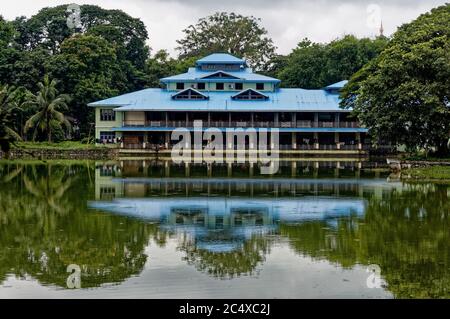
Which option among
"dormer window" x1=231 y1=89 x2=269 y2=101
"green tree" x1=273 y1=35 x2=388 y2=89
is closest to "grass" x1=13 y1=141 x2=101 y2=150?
"dormer window" x1=231 y1=89 x2=269 y2=101

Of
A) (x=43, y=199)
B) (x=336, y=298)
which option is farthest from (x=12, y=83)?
(x=336, y=298)

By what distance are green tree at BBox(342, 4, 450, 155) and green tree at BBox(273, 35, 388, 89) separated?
23127 millimetres

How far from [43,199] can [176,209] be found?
482 cm

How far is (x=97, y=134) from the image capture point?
191 feet

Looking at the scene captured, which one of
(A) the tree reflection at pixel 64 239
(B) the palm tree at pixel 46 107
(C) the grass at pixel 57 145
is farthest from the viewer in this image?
(B) the palm tree at pixel 46 107

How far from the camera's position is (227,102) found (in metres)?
57.3

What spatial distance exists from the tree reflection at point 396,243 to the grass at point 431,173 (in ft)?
35.1

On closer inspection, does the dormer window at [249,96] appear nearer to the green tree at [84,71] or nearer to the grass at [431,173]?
the green tree at [84,71]

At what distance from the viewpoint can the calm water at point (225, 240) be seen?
10.8m

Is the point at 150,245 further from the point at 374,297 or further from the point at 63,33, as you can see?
the point at 63,33

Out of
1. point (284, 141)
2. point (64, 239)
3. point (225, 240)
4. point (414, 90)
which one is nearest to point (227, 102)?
point (284, 141)

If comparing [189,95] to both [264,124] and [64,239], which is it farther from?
[64,239]

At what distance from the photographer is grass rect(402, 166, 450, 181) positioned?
31.0m

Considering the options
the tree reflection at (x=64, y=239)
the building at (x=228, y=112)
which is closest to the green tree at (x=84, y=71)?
the building at (x=228, y=112)
